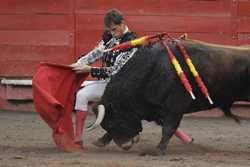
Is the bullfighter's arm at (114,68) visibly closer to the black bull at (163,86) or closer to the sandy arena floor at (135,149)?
the black bull at (163,86)

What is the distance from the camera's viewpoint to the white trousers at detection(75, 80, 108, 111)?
673 centimetres

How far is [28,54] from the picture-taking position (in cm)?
998

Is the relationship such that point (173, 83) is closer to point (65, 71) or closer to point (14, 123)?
point (65, 71)

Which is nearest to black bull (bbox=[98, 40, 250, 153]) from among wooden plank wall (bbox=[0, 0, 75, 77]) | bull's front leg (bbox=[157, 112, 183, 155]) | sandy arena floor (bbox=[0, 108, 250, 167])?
bull's front leg (bbox=[157, 112, 183, 155])

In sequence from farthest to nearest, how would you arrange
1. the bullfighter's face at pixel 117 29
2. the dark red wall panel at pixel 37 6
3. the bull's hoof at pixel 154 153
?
the dark red wall panel at pixel 37 6 → the bullfighter's face at pixel 117 29 → the bull's hoof at pixel 154 153

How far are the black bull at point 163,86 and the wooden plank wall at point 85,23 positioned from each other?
10.8 ft

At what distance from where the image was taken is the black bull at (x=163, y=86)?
655 centimetres

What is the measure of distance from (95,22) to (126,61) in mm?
3336

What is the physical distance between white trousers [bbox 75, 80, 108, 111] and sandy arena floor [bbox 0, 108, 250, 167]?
0.40m

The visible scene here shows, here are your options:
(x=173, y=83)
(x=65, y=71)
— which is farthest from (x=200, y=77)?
(x=65, y=71)

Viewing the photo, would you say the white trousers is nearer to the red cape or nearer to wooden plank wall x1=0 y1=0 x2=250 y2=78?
the red cape

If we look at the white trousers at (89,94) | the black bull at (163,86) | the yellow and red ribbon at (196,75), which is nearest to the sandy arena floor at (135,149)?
the black bull at (163,86)

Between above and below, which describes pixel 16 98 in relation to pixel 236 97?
below

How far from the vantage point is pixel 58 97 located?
6.87 metres
